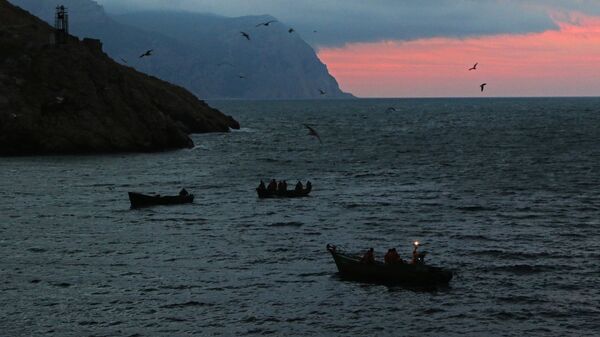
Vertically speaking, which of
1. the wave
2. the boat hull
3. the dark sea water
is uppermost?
the boat hull

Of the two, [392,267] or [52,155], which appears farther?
[52,155]

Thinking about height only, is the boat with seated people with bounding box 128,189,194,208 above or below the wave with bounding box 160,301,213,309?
above

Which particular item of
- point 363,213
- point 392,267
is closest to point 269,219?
point 363,213

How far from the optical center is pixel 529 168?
289 feet

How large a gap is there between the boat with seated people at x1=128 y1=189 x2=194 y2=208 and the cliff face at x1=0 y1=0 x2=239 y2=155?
38751mm

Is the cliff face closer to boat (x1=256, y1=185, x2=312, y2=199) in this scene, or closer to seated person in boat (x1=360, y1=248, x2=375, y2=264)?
boat (x1=256, y1=185, x2=312, y2=199)

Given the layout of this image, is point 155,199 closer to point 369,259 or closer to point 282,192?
point 282,192

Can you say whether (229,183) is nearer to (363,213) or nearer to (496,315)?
(363,213)

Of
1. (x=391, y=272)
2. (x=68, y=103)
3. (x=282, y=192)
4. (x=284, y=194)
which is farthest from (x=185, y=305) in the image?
(x=68, y=103)

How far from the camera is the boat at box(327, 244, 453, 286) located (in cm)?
3678

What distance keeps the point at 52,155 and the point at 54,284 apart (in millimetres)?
59902

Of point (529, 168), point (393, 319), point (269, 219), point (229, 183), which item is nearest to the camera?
point (393, 319)

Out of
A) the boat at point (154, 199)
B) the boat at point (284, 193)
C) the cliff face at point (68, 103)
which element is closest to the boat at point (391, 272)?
the boat at point (154, 199)

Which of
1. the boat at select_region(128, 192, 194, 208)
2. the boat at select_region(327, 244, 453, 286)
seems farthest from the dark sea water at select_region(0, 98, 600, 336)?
the boat at select_region(128, 192, 194, 208)
